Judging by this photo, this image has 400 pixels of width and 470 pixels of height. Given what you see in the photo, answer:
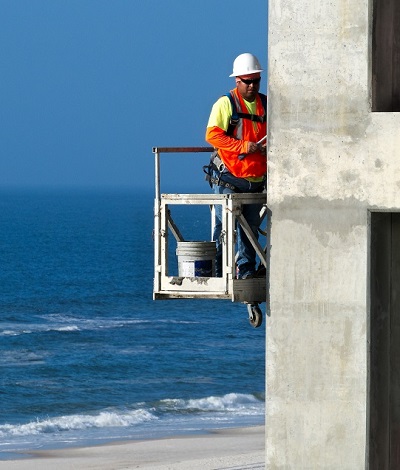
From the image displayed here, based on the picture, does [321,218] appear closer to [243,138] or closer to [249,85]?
[243,138]

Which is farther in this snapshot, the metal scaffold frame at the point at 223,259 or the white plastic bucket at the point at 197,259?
the white plastic bucket at the point at 197,259

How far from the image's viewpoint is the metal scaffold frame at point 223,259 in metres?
11.6

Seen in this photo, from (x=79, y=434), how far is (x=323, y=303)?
2791 centimetres

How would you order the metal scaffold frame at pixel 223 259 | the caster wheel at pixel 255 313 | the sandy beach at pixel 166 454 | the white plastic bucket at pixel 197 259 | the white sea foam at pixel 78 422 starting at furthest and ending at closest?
1. the white sea foam at pixel 78 422
2. the sandy beach at pixel 166 454
3. the caster wheel at pixel 255 313
4. the white plastic bucket at pixel 197 259
5. the metal scaffold frame at pixel 223 259

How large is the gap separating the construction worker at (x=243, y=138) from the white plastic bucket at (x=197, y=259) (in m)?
0.29

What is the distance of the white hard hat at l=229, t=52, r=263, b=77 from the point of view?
39.2 ft

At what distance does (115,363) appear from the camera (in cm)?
5431

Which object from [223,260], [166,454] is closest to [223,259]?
[223,260]

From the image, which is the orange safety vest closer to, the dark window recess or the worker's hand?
the worker's hand

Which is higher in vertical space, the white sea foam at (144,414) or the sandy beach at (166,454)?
the sandy beach at (166,454)

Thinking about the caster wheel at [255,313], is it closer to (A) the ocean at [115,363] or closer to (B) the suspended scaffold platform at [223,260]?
(B) the suspended scaffold platform at [223,260]

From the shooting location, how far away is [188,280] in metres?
11.9

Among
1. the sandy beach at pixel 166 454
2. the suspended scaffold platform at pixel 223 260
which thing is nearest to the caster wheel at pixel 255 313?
the suspended scaffold platform at pixel 223 260

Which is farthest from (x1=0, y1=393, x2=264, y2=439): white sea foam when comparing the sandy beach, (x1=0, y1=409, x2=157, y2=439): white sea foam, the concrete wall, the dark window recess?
the dark window recess
